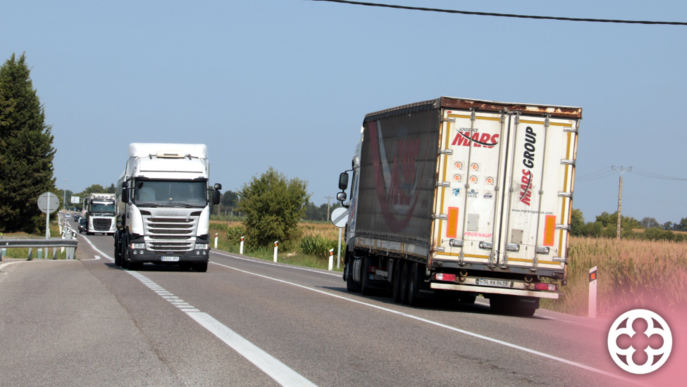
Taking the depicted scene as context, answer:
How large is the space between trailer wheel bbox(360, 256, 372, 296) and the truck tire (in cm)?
277

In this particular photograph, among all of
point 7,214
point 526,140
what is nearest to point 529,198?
point 526,140

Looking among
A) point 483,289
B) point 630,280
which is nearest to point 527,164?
point 483,289

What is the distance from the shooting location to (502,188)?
1361cm

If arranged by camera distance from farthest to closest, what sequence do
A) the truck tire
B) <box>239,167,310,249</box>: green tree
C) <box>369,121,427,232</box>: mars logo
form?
<box>239,167,310,249</box>: green tree, <box>369,121,427,232</box>: mars logo, the truck tire

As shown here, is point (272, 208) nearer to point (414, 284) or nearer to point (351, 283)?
point (351, 283)

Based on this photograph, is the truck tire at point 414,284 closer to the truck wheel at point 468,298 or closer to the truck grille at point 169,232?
the truck wheel at point 468,298

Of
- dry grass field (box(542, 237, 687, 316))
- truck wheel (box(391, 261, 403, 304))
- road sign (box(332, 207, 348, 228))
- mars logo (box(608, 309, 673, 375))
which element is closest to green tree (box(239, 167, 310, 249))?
road sign (box(332, 207, 348, 228))

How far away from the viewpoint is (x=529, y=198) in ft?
44.7

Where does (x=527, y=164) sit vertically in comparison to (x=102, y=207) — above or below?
above

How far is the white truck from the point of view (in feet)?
74.6

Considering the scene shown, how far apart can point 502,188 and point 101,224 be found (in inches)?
2342

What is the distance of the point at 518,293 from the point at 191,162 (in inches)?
492

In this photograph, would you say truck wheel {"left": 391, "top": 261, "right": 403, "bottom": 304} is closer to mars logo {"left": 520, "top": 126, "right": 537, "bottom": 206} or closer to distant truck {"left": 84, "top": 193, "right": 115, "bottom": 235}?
mars logo {"left": 520, "top": 126, "right": 537, "bottom": 206}

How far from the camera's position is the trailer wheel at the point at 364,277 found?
17953 millimetres
